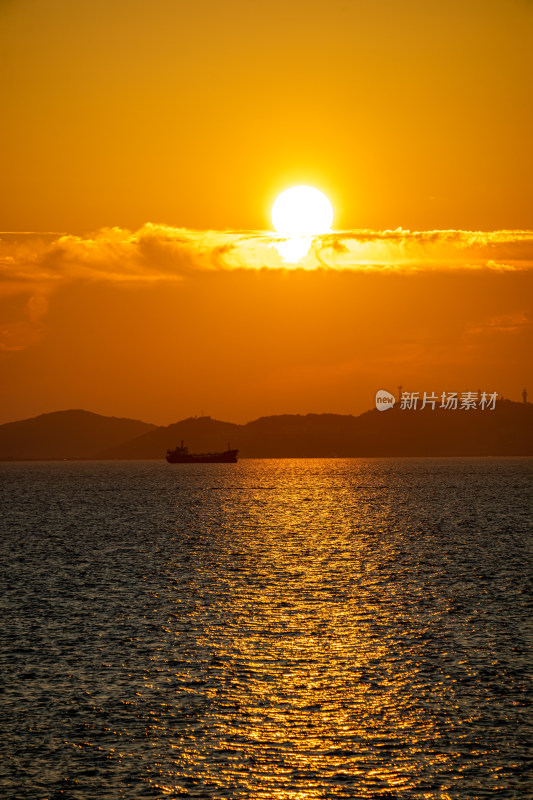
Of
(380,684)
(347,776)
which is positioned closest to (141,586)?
(380,684)

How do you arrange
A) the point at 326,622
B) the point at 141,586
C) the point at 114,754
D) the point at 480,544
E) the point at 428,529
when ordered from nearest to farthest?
the point at 114,754 < the point at 326,622 < the point at 141,586 < the point at 480,544 < the point at 428,529

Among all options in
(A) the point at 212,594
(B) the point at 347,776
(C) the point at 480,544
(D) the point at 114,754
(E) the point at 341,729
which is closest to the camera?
(B) the point at 347,776

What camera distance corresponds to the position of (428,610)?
62.9m

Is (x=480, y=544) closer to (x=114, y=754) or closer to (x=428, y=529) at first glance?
(x=428, y=529)

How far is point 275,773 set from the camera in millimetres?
30656

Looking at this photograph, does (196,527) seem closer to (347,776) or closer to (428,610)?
(428,610)

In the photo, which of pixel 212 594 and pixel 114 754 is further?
pixel 212 594

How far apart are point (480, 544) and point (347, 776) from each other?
Answer: 281 ft

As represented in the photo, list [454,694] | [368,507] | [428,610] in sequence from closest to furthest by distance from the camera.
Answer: [454,694], [428,610], [368,507]

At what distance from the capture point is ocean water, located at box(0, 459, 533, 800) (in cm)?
3073

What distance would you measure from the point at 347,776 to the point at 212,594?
137 ft

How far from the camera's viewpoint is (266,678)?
43.3 m

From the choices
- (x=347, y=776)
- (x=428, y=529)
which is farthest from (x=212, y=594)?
(x=428, y=529)

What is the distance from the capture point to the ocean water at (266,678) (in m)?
30.7
